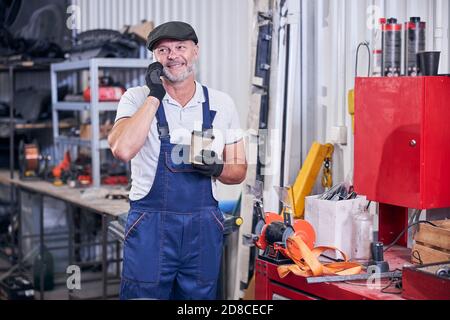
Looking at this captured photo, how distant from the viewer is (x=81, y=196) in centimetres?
385

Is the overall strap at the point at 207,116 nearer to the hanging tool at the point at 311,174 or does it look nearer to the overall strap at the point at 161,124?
the overall strap at the point at 161,124

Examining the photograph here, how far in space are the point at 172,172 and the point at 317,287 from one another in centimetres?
57

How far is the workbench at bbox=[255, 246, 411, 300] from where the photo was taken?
1.95 metres

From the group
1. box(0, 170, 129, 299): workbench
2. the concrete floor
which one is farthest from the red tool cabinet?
the concrete floor

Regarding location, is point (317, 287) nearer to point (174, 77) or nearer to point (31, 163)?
point (174, 77)

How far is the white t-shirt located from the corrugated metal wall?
2.71 ft

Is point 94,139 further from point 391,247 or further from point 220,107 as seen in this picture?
point 391,247

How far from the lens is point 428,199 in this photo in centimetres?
220

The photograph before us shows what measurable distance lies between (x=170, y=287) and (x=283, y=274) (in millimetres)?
431

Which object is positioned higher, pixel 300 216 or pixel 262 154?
pixel 262 154

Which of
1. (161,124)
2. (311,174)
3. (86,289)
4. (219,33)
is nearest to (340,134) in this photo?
(311,174)

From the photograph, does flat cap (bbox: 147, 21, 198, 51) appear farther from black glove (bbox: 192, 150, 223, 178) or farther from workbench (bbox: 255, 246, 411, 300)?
workbench (bbox: 255, 246, 411, 300)

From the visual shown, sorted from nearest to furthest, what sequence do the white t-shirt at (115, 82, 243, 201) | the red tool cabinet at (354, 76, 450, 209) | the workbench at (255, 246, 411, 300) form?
the workbench at (255, 246, 411, 300)
the red tool cabinet at (354, 76, 450, 209)
the white t-shirt at (115, 82, 243, 201)
